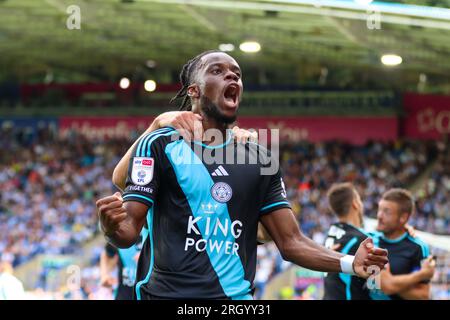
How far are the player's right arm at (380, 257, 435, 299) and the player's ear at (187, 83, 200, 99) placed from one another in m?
2.80

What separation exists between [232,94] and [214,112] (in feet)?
0.35

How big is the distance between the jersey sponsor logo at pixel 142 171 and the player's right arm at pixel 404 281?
117 inches

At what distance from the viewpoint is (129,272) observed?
25.5ft

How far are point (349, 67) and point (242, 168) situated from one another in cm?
2795

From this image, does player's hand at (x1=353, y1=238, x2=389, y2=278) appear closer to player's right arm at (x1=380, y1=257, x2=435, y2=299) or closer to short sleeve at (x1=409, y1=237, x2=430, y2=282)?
player's right arm at (x1=380, y1=257, x2=435, y2=299)

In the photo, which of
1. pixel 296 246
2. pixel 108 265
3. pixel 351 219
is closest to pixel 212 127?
pixel 296 246

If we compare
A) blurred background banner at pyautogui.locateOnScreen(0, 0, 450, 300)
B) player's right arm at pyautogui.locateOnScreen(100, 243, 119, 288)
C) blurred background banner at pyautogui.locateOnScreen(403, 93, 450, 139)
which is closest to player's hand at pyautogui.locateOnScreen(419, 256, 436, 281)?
player's right arm at pyautogui.locateOnScreen(100, 243, 119, 288)

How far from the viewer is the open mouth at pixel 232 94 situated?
13.1 feet

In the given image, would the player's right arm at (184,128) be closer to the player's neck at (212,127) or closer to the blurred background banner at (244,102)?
the player's neck at (212,127)

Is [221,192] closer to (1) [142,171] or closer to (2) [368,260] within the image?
(1) [142,171]

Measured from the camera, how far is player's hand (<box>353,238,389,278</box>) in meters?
3.79

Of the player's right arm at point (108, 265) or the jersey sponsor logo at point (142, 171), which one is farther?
the player's right arm at point (108, 265)

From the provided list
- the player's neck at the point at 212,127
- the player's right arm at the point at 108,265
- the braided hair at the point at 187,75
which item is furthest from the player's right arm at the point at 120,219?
the player's right arm at the point at 108,265

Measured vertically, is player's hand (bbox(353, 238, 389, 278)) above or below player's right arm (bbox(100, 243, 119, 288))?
below
